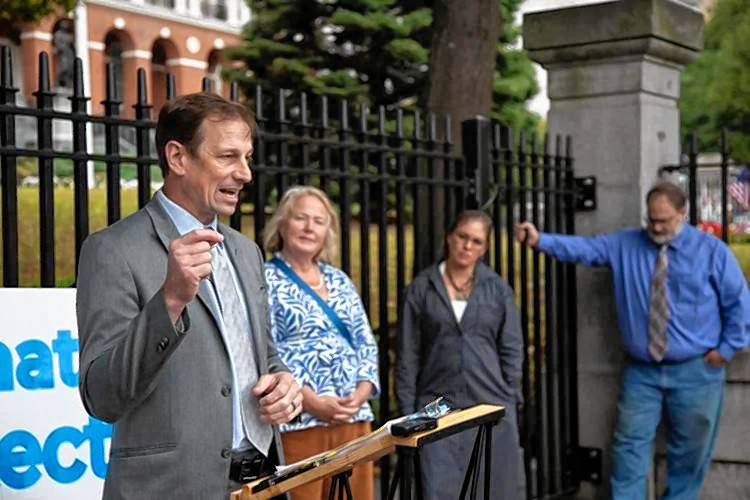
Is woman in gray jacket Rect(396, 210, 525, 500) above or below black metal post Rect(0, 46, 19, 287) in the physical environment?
below

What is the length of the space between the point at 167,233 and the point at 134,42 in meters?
36.5

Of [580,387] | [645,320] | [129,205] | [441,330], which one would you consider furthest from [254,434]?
[129,205]

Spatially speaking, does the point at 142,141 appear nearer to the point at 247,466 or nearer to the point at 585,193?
the point at 247,466

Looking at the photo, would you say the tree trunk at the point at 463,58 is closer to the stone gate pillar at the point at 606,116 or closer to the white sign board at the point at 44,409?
the stone gate pillar at the point at 606,116

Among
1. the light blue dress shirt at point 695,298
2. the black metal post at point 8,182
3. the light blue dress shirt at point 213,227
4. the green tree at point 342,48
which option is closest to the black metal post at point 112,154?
the black metal post at point 8,182

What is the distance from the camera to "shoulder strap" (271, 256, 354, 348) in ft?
15.3

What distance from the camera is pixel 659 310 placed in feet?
20.6

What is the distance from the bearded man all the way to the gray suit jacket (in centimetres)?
375

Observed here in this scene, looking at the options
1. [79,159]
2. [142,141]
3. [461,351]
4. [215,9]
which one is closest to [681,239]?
[461,351]

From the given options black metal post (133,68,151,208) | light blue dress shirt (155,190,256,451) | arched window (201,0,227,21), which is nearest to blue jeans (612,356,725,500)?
black metal post (133,68,151,208)

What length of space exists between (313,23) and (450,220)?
1377 centimetres

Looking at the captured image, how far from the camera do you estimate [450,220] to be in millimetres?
6152

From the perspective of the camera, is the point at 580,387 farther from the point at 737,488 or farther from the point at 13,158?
the point at 13,158

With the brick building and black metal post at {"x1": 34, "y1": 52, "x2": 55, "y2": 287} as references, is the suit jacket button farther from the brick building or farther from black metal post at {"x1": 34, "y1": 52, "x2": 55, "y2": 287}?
the brick building
